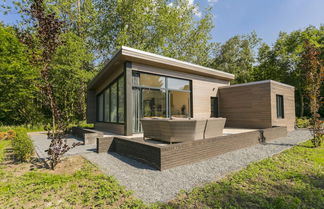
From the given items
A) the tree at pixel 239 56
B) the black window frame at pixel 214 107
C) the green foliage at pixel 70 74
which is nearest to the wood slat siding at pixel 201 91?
the black window frame at pixel 214 107

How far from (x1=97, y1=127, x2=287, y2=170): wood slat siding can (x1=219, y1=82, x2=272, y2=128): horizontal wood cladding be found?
331 centimetres

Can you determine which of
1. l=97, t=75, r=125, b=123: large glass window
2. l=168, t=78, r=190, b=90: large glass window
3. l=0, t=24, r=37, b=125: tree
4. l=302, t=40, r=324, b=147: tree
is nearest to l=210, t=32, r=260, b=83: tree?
l=168, t=78, r=190, b=90: large glass window

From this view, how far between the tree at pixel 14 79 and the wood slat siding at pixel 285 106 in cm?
1514

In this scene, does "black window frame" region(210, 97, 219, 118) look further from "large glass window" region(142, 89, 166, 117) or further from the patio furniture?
the patio furniture

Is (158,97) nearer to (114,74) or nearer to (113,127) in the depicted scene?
(114,74)

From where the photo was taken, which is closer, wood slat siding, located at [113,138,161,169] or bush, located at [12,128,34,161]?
wood slat siding, located at [113,138,161,169]

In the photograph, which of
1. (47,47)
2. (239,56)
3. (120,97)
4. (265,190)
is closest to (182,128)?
(265,190)

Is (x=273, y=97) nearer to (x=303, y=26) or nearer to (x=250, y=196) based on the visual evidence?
(x=250, y=196)

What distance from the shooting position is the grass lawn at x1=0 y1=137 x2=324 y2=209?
2.17 metres

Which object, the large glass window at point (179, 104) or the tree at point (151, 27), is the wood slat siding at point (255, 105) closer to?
the large glass window at point (179, 104)

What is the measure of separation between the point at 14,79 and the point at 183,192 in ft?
49.8

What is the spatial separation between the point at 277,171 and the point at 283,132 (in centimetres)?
536

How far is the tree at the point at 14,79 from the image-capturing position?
1176 centimetres

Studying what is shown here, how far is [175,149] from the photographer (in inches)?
141
